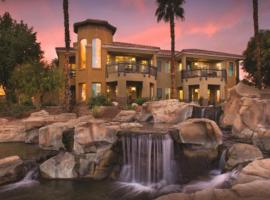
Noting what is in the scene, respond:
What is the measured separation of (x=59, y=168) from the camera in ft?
38.5

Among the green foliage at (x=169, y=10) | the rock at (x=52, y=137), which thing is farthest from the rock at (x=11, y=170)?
the green foliage at (x=169, y=10)

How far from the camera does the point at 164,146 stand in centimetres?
1170

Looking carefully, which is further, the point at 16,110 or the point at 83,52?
the point at 83,52

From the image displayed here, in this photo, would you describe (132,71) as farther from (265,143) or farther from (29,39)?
(265,143)

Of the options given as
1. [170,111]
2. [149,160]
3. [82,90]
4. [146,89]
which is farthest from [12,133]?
[146,89]

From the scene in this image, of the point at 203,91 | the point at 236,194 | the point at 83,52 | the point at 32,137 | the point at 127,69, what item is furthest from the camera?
the point at 203,91

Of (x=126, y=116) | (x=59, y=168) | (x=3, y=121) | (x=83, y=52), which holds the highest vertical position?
(x=83, y=52)

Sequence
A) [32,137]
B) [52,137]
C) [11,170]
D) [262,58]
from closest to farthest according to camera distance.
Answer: [11,170] → [52,137] → [32,137] → [262,58]

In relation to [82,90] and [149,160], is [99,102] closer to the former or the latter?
[82,90]

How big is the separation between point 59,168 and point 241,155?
8.69 meters

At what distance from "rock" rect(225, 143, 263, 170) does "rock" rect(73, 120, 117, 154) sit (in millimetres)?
5763

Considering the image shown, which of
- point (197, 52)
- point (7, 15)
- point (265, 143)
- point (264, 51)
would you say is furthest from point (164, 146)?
point (7, 15)

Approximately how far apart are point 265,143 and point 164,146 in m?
5.60

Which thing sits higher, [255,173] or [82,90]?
[82,90]
